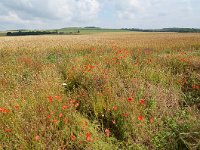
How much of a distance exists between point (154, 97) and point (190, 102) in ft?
3.17

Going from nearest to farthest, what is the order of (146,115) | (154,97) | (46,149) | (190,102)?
(46,149) → (146,115) → (154,97) → (190,102)

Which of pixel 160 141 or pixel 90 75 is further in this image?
pixel 90 75

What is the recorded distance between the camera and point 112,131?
374cm

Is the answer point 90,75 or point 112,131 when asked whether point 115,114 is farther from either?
point 90,75

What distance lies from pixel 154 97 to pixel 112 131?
1.25 meters

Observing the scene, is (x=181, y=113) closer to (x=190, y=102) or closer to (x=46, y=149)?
(x=190, y=102)

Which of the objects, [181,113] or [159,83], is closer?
[181,113]

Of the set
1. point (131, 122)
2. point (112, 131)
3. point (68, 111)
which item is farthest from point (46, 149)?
point (131, 122)

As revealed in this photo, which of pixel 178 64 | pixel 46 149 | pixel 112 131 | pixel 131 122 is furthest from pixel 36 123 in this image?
pixel 178 64

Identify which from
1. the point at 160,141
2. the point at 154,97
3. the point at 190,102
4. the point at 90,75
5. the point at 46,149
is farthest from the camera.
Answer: the point at 90,75

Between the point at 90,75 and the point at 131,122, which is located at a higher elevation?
the point at 90,75

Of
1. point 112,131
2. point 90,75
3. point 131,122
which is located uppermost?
point 90,75

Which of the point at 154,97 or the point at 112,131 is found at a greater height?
the point at 154,97

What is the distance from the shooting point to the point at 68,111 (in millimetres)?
3678
